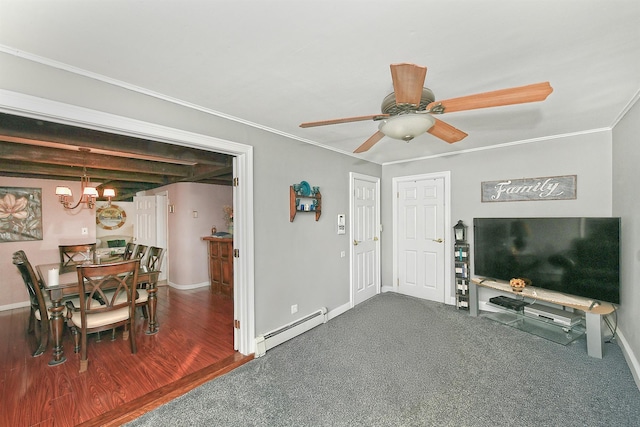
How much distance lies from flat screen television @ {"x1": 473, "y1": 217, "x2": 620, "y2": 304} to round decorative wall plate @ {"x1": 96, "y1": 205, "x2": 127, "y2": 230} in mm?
8044

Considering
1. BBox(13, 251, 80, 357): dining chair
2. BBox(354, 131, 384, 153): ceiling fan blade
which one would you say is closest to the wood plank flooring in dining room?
BBox(13, 251, 80, 357): dining chair

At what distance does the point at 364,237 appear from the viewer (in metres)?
4.36

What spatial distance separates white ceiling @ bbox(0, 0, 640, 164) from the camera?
124 centimetres

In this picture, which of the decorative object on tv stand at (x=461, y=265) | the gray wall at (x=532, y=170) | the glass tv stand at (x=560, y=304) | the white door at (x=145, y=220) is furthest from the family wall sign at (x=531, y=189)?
the white door at (x=145, y=220)

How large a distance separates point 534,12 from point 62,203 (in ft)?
21.2

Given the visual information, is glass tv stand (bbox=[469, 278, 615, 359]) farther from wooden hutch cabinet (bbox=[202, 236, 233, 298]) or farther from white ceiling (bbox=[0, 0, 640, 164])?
wooden hutch cabinet (bbox=[202, 236, 233, 298])

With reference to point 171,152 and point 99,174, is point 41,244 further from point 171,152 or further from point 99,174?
point 171,152

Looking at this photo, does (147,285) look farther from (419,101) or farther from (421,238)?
(421,238)

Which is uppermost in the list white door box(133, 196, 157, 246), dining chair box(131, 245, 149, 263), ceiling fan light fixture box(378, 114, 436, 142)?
ceiling fan light fixture box(378, 114, 436, 142)

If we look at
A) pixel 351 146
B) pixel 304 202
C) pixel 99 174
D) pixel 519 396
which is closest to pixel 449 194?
pixel 351 146

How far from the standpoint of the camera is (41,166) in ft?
13.5

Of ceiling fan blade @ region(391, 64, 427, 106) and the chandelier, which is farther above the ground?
ceiling fan blade @ region(391, 64, 427, 106)

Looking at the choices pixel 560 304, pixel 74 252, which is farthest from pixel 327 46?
pixel 74 252

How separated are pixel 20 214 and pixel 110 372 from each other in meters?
3.78
